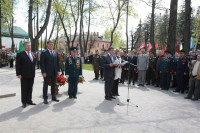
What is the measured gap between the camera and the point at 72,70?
23.8ft

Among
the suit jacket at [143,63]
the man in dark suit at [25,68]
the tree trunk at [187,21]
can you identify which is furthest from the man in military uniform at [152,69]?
the man in dark suit at [25,68]

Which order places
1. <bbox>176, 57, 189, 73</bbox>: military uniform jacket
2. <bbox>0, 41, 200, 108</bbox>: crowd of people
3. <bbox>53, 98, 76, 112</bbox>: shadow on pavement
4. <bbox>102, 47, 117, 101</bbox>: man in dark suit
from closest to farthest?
<bbox>53, 98, 76, 112</bbox>: shadow on pavement < <bbox>0, 41, 200, 108</bbox>: crowd of people < <bbox>102, 47, 117, 101</bbox>: man in dark suit < <bbox>176, 57, 189, 73</bbox>: military uniform jacket

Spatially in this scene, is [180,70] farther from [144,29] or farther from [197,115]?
[144,29]

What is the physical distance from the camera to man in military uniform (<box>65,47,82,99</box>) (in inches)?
286

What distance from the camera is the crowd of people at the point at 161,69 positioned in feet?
23.7

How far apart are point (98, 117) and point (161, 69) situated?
6116mm

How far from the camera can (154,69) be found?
1122 centimetres

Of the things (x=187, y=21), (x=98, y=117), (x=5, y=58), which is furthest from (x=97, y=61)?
(x=5, y=58)

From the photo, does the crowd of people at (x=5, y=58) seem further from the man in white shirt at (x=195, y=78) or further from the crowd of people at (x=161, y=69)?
the man in white shirt at (x=195, y=78)

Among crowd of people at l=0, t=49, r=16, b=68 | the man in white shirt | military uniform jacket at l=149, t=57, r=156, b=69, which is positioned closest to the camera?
the man in white shirt

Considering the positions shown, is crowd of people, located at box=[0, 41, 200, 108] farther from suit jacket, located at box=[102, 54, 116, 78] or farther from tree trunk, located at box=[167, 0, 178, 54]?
tree trunk, located at box=[167, 0, 178, 54]

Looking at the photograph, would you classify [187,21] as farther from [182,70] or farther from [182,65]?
[182,70]

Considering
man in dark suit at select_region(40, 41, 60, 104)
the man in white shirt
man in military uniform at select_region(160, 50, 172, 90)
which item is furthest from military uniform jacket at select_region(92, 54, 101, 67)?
man in dark suit at select_region(40, 41, 60, 104)

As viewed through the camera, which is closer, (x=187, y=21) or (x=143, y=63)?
(x=143, y=63)
